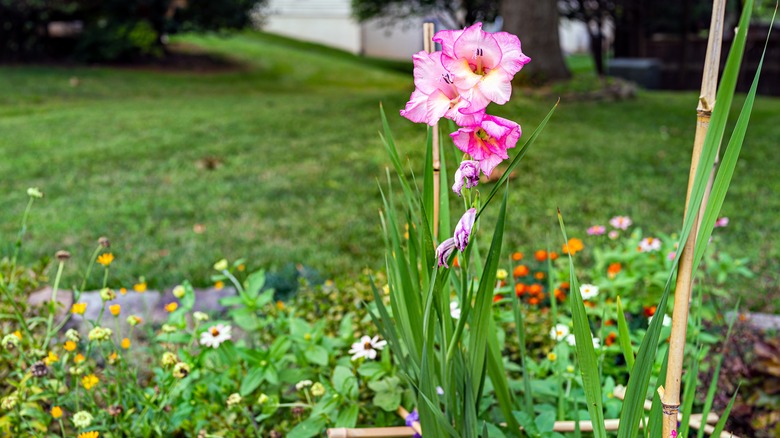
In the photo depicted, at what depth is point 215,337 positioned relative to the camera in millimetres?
1814

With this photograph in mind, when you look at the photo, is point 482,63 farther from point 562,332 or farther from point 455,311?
point 562,332

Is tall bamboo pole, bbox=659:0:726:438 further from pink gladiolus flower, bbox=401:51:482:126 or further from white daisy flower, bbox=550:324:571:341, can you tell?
white daisy flower, bbox=550:324:571:341

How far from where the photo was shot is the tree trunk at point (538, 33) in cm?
856

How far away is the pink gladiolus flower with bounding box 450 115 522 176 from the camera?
3.32 ft

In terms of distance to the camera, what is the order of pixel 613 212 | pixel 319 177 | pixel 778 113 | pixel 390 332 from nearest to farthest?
pixel 390 332 → pixel 613 212 → pixel 319 177 → pixel 778 113

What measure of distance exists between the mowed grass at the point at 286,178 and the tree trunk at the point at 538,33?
921 mm

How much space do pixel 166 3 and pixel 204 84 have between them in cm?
193

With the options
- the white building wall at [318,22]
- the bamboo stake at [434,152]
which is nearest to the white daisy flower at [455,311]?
the bamboo stake at [434,152]

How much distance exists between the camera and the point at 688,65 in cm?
1212

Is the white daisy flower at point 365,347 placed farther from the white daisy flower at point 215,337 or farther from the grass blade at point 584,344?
the grass blade at point 584,344

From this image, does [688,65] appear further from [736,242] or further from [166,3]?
[736,242]

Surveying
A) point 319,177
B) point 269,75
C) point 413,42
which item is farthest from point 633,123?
point 413,42

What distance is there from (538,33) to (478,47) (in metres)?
8.17

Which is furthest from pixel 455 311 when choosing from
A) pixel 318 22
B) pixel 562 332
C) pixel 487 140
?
pixel 318 22
